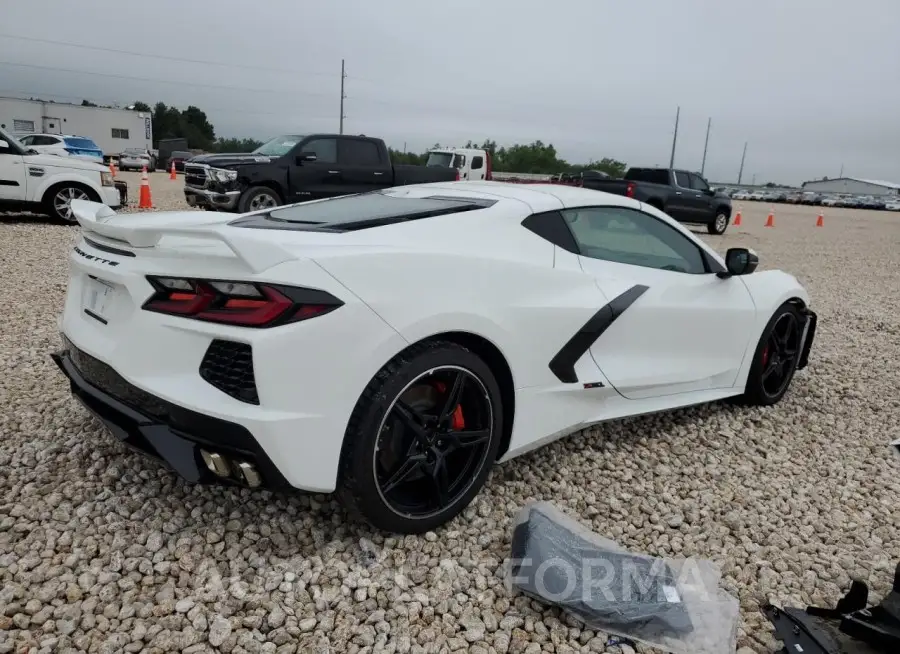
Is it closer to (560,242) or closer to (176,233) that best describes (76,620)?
(176,233)

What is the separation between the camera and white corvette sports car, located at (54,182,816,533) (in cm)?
208

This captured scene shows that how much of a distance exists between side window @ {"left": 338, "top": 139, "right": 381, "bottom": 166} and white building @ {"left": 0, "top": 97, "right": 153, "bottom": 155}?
112ft

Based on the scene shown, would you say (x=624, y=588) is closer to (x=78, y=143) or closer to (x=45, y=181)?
(x=45, y=181)

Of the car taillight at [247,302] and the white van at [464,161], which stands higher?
the white van at [464,161]

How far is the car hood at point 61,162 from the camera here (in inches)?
394

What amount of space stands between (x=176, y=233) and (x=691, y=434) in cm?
294

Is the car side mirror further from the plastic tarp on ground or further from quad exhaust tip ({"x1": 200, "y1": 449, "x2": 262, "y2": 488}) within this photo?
quad exhaust tip ({"x1": 200, "y1": 449, "x2": 262, "y2": 488})

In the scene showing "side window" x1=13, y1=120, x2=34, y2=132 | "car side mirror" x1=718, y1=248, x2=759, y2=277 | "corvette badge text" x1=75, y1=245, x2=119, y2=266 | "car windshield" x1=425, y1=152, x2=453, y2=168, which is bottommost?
"corvette badge text" x1=75, y1=245, x2=119, y2=266

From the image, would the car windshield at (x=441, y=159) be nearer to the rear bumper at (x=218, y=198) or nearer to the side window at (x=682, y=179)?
the side window at (x=682, y=179)

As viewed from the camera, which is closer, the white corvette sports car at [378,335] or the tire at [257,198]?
the white corvette sports car at [378,335]

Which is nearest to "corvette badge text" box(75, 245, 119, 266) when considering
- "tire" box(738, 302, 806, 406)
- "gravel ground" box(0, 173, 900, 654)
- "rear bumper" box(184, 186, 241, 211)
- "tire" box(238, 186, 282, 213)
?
"gravel ground" box(0, 173, 900, 654)

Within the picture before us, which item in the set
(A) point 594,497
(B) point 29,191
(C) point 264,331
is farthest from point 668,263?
(B) point 29,191

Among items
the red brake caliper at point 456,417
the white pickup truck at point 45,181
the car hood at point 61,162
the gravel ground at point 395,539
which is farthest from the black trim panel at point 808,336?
the car hood at point 61,162

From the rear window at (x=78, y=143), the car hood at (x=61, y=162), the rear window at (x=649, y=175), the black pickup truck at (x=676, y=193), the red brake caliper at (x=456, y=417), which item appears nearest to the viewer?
the red brake caliper at (x=456, y=417)
